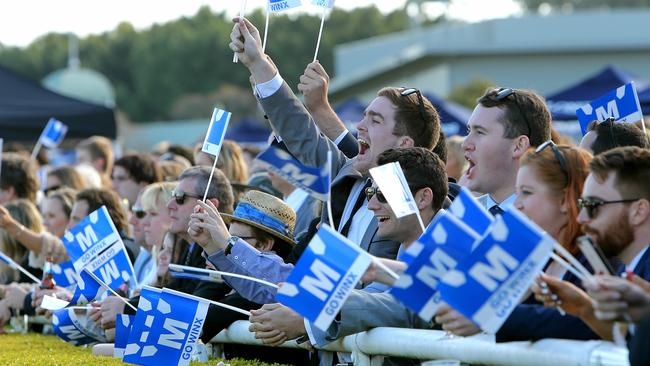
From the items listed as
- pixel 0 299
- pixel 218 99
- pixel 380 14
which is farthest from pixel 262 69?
pixel 380 14

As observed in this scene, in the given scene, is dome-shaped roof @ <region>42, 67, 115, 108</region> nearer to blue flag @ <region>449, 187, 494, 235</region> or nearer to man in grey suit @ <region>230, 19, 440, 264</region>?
man in grey suit @ <region>230, 19, 440, 264</region>

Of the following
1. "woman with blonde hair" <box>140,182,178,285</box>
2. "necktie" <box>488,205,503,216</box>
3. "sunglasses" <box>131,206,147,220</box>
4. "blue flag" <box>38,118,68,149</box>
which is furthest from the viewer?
"blue flag" <box>38,118,68,149</box>

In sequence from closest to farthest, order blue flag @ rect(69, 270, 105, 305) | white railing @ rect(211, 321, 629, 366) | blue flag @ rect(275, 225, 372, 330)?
white railing @ rect(211, 321, 629, 366)
blue flag @ rect(275, 225, 372, 330)
blue flag @ rect(69, 270, 105, 305)

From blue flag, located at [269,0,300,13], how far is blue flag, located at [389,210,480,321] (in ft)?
10.1

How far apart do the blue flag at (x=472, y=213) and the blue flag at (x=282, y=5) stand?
3046 mm

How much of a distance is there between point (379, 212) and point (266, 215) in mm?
1617

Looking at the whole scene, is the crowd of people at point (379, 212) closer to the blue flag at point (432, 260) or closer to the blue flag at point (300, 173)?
the blue flag at point (432, 260)

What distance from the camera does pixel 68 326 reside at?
862cm

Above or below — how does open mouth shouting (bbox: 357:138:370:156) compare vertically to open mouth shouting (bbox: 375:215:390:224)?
above

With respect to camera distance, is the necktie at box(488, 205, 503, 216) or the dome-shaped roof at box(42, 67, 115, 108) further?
the dome-shaped roof at box(42, 67, 115, 108)

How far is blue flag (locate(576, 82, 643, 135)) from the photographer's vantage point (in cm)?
810

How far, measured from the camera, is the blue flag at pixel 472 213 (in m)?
4.71

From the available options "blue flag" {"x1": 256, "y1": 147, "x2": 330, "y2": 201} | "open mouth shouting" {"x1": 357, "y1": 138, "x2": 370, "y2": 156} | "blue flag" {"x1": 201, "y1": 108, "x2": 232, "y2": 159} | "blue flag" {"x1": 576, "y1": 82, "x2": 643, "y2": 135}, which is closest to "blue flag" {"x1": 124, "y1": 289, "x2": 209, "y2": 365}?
"blue flag" {"x1": 256, "y1": 147, "x2": 330, "y2": 201}

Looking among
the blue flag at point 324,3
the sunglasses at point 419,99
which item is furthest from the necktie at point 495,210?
the blue flag at point 324,3
